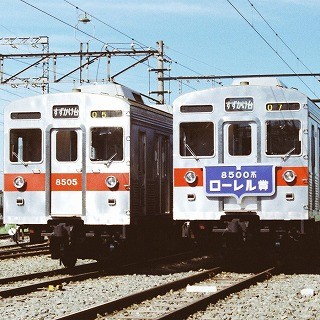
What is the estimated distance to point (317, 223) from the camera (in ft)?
53.5

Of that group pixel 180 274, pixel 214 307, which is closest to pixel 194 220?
pixel 180 274

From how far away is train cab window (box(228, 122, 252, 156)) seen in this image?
14906 millimetres

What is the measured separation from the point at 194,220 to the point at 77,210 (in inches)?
86.7

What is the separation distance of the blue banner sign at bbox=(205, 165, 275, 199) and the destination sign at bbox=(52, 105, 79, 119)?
2.71 metres

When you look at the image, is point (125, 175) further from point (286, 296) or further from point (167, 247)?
point (167, 247)

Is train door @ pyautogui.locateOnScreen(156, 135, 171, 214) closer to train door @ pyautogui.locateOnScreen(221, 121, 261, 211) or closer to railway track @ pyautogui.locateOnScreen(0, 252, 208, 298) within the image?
railway track @ pyautogui.locateOnScreen(0, 252, 208, 298)

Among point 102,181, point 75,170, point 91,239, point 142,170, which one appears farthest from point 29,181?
point 142,170

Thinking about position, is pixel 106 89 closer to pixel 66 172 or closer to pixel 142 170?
pixel 142 170

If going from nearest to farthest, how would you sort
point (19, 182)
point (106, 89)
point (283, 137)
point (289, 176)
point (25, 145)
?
point (289, 176) → point (283, 137) → point (19, 182) → point (25, 145) → point (106, 89)

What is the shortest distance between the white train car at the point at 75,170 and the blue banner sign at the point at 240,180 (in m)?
1.53

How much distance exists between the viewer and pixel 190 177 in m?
15.0

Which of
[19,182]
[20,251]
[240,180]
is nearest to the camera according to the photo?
[240,180]

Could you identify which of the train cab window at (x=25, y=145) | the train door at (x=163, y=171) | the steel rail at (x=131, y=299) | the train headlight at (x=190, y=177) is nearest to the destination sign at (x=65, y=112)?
the train cab window at (x=25, y=145)

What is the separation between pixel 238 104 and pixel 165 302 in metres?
5.19
